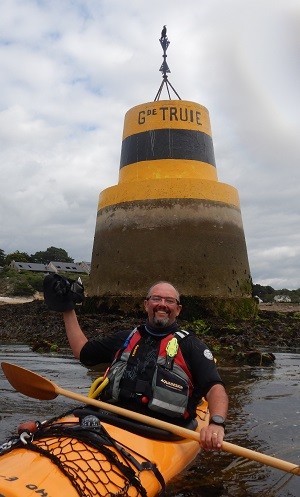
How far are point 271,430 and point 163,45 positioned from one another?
44.3 feet

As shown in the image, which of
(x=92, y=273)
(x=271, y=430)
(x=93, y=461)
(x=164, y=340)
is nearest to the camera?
(x=93, y=461)

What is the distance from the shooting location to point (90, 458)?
296 cm

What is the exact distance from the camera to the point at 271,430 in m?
5.11

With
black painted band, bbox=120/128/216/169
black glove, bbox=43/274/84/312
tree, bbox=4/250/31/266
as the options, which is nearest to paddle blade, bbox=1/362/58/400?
black glove, bbox=43/274/84/312

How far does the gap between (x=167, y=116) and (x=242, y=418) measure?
1028 cm

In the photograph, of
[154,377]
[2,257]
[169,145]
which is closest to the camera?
[154,377]

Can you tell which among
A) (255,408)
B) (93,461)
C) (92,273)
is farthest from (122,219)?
(93,461)

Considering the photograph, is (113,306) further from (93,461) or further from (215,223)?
(93,461)

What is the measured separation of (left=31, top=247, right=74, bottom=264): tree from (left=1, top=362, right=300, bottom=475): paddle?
7262 cm

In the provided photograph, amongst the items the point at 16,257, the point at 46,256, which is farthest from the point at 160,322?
the point at 46,256

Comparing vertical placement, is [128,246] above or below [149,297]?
above

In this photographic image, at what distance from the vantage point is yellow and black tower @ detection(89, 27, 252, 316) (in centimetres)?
1309

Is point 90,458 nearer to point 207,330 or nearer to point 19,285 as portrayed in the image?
point 207,330

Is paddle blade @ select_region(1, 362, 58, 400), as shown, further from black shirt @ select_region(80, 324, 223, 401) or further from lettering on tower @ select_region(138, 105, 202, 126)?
lettering on tower @ select_region(138, 105, 202, 126)
